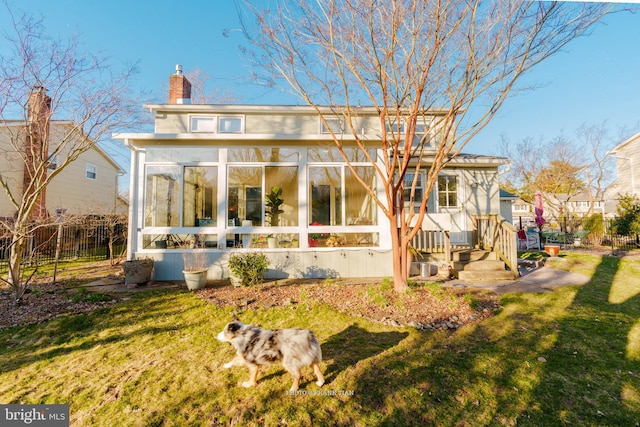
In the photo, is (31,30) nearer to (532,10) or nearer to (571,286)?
(532,10)

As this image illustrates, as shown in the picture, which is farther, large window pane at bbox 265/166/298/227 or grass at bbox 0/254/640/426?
large window pane at bbox 265/166/298/227

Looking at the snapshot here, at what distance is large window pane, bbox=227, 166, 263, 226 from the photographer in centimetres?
771

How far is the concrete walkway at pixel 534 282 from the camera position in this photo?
20.7 feet

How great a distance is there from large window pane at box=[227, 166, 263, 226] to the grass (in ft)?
10.7

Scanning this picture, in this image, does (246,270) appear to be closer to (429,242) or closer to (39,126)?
(429,242)

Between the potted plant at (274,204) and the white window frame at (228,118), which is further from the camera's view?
the white window frame at (228,118)

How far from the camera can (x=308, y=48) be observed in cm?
642

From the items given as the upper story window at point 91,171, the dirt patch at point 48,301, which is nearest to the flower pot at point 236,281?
the dirt patch at point 48,301

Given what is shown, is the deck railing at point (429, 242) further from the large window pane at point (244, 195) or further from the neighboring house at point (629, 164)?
the neighboring house at point (629, 164)

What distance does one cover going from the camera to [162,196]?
7.59 metres

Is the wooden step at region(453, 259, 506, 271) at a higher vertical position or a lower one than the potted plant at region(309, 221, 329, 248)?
lower

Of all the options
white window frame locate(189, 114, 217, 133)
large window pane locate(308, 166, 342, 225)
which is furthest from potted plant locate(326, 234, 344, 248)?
white window frame locate(189, 114, 217, 133)

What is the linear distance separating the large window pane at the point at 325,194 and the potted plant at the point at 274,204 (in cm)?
92

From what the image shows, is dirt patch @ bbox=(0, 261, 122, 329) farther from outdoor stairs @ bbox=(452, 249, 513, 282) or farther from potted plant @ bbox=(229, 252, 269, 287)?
outdoor stairs @ bbox=(452, 249, 513, 282)
